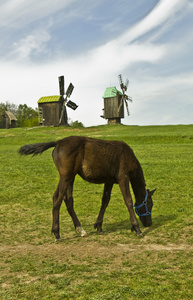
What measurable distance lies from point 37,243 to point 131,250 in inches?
100

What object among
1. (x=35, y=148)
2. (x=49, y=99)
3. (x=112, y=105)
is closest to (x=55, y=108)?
(x=49, y=99)

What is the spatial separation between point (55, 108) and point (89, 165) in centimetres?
6378

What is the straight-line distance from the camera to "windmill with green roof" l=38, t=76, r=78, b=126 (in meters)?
69.2

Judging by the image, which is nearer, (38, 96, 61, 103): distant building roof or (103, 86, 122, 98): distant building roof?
(38, 96, 61, 103): distant building roof

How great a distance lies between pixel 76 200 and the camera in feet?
41.4

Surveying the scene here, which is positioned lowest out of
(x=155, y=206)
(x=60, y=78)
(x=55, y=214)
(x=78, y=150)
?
(x=155, y=206)

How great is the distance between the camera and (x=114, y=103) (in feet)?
241

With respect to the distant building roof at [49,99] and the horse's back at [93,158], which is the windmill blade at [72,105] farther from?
the horse's back at [93,158]

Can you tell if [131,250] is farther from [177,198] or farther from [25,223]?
[177,198]

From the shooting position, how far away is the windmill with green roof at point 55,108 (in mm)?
69238

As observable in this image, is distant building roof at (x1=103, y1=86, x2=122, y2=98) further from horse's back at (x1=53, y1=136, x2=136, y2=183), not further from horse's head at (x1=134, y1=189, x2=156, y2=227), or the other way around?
horse's back at (x1=53, y1=136, x2=136, y2=183)

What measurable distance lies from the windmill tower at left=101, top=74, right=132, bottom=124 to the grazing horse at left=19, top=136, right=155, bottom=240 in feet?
216

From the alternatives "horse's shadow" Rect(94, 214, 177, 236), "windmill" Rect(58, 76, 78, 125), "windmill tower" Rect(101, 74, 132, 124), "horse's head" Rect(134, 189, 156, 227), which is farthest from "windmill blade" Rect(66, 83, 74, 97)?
"horse's head" Rect(134, 189, 156, 227)

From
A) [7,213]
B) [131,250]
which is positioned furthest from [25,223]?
[131,250]
